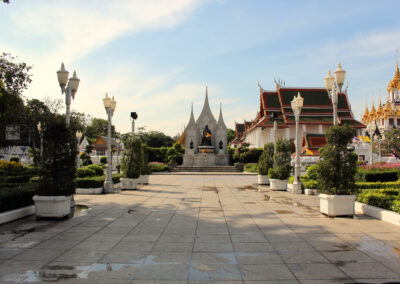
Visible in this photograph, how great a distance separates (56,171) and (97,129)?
8426cm

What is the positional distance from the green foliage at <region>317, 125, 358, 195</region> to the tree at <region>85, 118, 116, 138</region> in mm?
83610

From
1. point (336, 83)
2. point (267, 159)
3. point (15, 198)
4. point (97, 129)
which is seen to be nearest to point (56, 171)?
point (15, 198)

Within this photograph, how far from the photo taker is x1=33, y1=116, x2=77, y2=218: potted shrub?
8.69 metres

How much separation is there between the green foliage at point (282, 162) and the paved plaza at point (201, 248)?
7180 mm

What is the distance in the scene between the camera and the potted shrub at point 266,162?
19797mm

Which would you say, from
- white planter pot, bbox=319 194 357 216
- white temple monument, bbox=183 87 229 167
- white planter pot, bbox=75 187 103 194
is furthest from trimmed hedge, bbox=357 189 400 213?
white temple monument, bbox=183 87 229 167

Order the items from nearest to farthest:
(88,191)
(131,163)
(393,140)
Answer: (88,191), (131,163), (393,140)

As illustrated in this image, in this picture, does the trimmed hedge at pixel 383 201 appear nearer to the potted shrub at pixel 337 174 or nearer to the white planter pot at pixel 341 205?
the potted shrub at pixel 337 174

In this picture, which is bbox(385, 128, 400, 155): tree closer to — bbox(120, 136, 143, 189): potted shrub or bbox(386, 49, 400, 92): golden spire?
bbox(120, 136, 143, 189): potted shrub

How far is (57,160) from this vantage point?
9.03m

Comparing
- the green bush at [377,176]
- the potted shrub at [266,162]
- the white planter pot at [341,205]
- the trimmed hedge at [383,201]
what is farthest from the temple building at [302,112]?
the white planter pot at [341,205]

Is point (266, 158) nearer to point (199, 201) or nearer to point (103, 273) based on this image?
point (199, 201)

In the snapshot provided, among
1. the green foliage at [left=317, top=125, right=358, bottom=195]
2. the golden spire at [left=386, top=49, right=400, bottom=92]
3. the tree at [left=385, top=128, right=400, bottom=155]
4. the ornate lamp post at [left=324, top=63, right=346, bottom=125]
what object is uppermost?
the golden spire at [left=386, top=49, right=400, bottom=92]

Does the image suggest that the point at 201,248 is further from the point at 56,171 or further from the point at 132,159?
the point at 132,159
